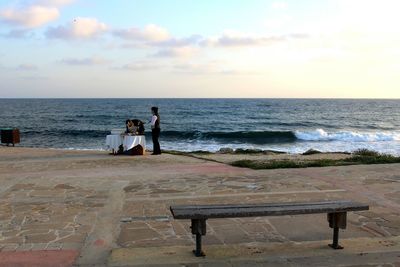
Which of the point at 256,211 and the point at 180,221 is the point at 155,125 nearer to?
the point at 180,221

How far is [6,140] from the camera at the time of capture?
2020cm

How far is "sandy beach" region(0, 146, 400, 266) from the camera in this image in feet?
15.3

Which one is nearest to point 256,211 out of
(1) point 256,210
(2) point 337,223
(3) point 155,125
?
(1) point 256,210

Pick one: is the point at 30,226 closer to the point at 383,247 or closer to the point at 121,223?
the point at 121,223

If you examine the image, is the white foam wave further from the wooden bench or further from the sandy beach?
the wooden bench

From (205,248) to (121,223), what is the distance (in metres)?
1.53

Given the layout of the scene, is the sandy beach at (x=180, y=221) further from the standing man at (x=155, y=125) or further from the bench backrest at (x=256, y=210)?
the standing man at (x=155, y=125)

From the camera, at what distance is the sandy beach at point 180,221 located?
4648mm

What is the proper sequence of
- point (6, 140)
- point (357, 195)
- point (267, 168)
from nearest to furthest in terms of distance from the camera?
point (357, 195), point (267, 168), point (6, 140)

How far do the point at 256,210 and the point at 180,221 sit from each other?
1684mm

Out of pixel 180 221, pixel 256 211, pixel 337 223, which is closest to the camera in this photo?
pixel 256 211

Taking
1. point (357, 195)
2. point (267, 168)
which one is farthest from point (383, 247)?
point (267, 168)

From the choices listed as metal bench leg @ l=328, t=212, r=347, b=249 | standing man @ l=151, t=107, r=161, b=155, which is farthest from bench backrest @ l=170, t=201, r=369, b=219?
standing man @ l=151, t=107, r=161, b=155

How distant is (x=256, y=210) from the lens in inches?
182
